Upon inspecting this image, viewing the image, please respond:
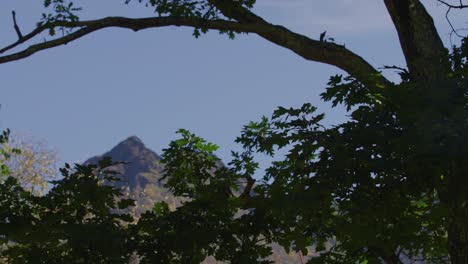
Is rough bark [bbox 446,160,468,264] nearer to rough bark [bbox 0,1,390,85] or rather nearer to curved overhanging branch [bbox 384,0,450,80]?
curved overhanging branch [bbox 384,0,450,80]

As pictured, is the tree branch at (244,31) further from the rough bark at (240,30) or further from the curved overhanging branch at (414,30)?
the curved overhanging branch at (414,30)

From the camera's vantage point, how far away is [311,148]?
4.69m

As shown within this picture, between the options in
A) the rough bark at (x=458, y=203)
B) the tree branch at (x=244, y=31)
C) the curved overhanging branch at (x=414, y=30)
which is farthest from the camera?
the tree branch at (x=244, y=31)

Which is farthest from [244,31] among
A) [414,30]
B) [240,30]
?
[414,30]

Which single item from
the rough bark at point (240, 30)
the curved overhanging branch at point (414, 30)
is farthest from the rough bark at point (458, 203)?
the rough bark at point (240, 30)

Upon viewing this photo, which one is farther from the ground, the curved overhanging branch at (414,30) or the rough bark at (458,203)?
the curved overhanging branch at (414,30)

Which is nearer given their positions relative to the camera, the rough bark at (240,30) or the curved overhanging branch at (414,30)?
the curved overhanging branch at (414,30)

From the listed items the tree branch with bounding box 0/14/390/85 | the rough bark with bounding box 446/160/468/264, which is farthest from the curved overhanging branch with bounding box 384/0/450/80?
the rough bark with bounding box 446/160/468/264

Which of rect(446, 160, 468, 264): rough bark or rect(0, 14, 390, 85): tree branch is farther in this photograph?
rect(0, 14, 390, 85): tree branch

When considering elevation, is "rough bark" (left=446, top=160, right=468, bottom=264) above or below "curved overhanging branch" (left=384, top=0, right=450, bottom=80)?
below

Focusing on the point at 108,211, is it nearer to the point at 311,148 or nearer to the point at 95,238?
the point at 95,238

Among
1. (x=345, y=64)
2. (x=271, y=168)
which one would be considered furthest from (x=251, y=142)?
(x=345, y=64)

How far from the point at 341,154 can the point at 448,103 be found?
83 cm

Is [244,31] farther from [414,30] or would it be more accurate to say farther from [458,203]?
[458,203]
